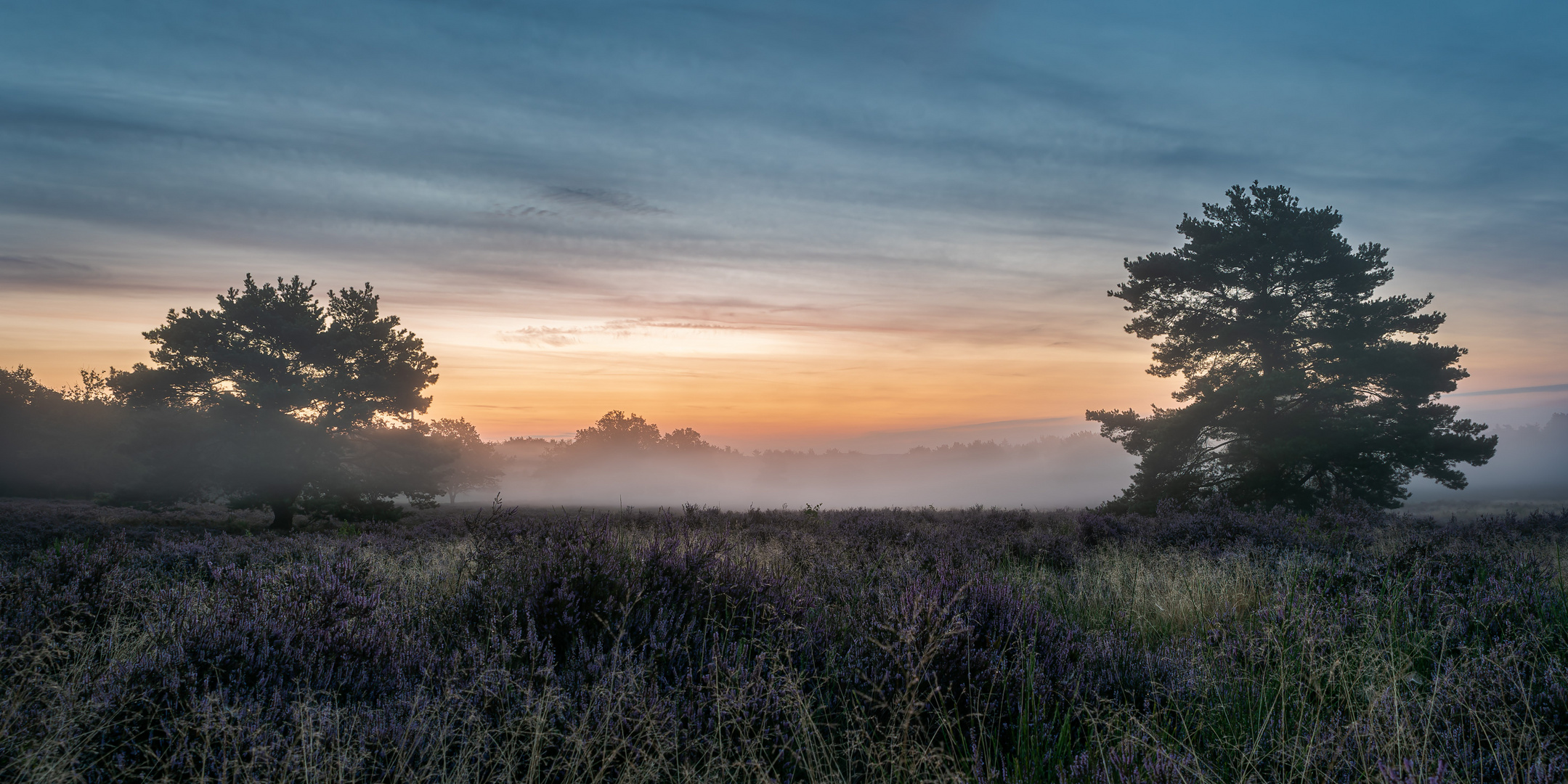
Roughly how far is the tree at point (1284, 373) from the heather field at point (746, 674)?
45.2 feet

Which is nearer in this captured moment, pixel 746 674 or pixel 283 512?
pixel 746 674

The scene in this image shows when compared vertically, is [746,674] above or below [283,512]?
above

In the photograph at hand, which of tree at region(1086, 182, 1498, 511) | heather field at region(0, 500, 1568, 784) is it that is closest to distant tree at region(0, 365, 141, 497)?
heather field at region(0, 500, 1568, 784)

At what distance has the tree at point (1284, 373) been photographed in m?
17.5

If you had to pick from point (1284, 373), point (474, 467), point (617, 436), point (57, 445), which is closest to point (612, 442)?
point (617, 436)

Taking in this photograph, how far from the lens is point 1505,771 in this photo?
244 cm

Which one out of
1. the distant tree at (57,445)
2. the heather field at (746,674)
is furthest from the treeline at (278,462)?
the heather field at (746,674)

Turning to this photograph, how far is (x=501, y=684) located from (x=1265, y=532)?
34.1 feet

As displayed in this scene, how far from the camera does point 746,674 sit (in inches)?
118

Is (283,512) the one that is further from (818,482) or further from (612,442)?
(818,482)

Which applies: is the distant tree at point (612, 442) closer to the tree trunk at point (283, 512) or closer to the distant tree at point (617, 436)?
the distant tree at point (617, 436)

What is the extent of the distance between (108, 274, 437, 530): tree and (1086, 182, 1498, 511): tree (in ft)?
77.6

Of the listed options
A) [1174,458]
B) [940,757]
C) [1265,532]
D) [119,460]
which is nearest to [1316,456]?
[1174,458]

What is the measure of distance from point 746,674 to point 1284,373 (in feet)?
63.2
